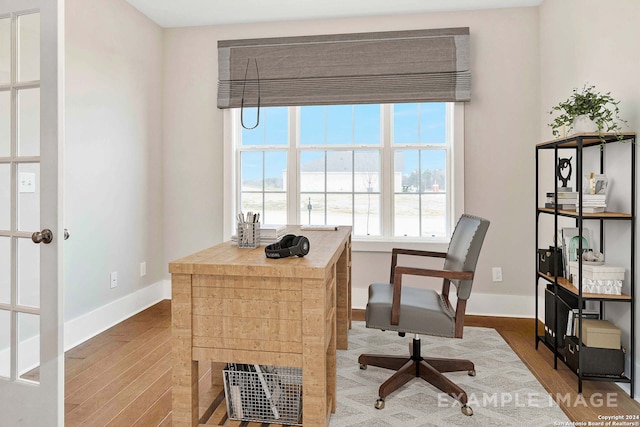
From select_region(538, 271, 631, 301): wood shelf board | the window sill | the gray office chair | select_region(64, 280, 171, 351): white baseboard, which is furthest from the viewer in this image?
the window sill

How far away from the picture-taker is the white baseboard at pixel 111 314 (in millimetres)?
2988

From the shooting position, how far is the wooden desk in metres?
1.64

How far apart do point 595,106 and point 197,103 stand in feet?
10.8

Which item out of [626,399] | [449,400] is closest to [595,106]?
[626,399]

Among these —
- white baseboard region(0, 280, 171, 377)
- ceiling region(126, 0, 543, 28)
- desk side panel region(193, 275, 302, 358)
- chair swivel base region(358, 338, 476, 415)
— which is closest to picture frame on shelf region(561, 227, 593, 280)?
chair swivel base region(358, 338, 476, 415)

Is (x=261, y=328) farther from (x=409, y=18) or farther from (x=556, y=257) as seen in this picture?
(x=409, y=18)

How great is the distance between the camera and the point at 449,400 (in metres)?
2.20

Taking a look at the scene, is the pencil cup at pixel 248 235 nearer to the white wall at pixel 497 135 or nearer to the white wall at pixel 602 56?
the white wall at pixel 497 135

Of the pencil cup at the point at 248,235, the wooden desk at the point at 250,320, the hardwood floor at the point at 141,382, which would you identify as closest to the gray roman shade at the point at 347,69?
the pencil cup at the point at 248,235

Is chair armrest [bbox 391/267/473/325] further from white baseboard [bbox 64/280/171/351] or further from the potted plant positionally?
white baseboard [bbox 64/280/171/351]

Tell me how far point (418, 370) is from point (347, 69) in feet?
8.56

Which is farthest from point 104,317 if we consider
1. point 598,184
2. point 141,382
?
point 598,184

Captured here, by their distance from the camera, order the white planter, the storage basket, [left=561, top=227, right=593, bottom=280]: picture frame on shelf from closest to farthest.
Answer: the storage basket
the white planter
[left=561, top=227, right=593, bottom=280]: picture frame on shelf

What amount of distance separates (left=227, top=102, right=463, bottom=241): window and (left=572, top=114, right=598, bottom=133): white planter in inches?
48.7
